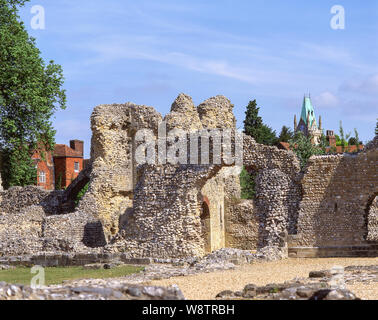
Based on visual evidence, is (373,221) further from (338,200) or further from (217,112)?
(217,112)

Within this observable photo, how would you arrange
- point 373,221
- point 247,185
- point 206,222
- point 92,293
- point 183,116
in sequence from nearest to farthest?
point 92,293, point 373,221, point 206,222, point 183,116, point 247,185

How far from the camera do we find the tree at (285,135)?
68.0 meters

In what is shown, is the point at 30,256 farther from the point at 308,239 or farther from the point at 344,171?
the point at 344,171

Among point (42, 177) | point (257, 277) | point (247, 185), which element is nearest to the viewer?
point (257, 277)

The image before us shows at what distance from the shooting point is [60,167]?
6531 centimetres

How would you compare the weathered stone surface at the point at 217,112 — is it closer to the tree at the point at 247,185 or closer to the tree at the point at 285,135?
the tree at the point at 247,185

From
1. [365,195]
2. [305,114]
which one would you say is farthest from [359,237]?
[305,114]

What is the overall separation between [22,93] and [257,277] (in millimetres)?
19955

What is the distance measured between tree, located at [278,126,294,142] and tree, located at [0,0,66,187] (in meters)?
35.4

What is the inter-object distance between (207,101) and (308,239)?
10.0m

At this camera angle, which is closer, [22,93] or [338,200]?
[338,200]

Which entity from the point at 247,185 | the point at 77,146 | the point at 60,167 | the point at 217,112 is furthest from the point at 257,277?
the point at 77,146

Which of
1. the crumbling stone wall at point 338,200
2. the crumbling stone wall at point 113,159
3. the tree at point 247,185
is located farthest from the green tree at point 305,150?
the crumbling stone wall at point 338,200
